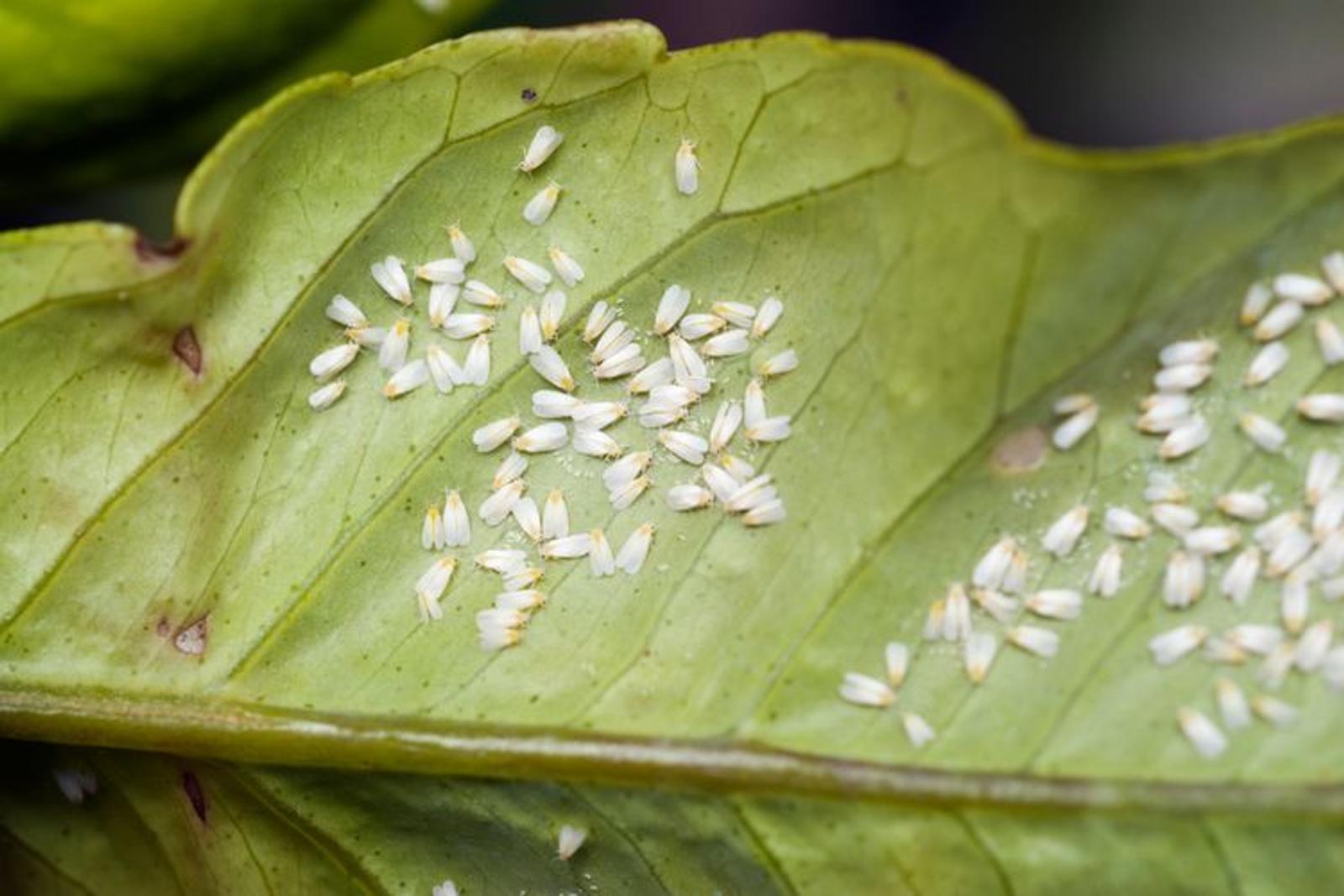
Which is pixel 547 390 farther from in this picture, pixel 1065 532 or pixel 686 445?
pixel 1065 532

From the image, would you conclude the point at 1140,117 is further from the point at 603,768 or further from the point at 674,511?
the point at 603,768

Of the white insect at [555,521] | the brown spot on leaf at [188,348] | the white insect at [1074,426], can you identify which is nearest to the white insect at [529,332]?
the white insect at [555,521]

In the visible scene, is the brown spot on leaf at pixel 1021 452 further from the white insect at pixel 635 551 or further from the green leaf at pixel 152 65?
the green leaf at pixel 152 65

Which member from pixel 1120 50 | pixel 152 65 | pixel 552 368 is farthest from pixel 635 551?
pixel 1120 50

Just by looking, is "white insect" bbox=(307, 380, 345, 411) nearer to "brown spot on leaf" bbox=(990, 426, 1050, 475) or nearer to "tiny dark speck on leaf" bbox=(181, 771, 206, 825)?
"tiny dark speck on leaf" bbox=(181, 771, 206, 825)

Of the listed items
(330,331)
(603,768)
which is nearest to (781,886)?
(603,768)
